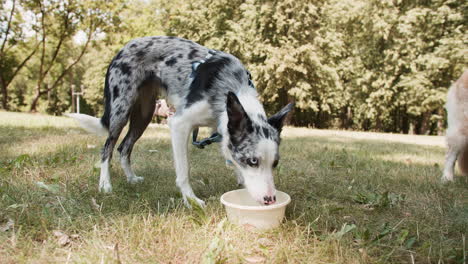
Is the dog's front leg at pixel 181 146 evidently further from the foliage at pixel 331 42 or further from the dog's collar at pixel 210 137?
the foliage at pixel 331 42

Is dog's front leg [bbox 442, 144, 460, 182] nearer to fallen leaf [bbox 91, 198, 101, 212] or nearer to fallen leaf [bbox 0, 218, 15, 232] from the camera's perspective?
fallen leaf [bbox 91, 198, 101, 212]

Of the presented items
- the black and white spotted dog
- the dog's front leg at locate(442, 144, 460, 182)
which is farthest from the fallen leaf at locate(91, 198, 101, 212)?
the dog's front leg at locate(442, 144, 460, 182)

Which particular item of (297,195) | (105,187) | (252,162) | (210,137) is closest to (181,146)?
(210,137)

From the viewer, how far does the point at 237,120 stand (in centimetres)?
280

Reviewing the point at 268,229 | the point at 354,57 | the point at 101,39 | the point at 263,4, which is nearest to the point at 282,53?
the point at 263,4

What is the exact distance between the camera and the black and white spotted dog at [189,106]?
2746 mm

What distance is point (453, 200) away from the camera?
363 centimetres

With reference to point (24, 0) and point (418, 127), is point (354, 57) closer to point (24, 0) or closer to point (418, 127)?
point (418, 127)

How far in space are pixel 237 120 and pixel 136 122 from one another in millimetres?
2079

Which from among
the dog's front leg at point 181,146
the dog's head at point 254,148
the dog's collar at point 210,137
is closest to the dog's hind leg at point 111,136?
the dog's front leg at point 181,146

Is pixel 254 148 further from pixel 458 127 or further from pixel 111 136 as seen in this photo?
pixel 458 127

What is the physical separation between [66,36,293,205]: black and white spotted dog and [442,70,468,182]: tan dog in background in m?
2.77

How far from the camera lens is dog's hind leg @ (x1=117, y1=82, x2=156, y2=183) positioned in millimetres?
4188

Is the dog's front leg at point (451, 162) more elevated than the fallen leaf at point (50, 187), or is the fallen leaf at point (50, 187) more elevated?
the dog's front leg at point (451, 162)
